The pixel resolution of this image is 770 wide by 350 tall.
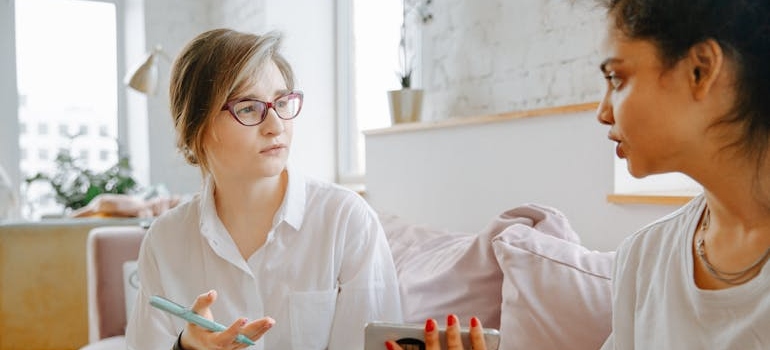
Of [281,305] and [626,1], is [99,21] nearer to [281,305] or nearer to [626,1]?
[281,305]

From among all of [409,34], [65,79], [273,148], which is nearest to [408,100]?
[409,34]

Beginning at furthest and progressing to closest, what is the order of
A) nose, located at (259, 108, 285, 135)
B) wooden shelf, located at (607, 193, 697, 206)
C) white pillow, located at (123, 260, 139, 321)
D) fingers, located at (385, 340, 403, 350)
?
white pillow, located at (123, 260, 139, 321) < wooden shelf, located at (607, 193, 697, 206) < nose, located at (259, 108, 285, 135) < fingers, located at (385, 340, 403, 350)

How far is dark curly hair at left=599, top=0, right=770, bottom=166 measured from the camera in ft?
2.26

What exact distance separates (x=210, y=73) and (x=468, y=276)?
2.20ft

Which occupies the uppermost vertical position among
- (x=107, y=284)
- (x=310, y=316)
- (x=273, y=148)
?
(x=273, y=148)

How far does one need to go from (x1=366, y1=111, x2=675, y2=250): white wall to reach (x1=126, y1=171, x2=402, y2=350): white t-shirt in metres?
0.62

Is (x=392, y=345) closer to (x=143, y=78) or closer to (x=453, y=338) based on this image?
(x=453, y=338)

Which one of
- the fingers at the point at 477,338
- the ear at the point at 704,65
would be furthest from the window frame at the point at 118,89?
the ear at the point at 704,65

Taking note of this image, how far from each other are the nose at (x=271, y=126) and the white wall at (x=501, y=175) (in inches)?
33.1

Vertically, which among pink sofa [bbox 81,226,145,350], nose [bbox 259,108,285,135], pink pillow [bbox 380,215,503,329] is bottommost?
pink sofa [bbox 81,226,145,350]

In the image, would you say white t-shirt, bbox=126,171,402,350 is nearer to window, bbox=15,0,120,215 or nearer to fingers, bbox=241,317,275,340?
fingers, bbox=241,317,275,340

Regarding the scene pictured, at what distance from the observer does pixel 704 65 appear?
71 cm

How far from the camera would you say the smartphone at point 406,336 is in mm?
885

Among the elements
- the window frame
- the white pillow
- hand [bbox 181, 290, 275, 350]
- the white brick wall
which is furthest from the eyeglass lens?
the window frame
